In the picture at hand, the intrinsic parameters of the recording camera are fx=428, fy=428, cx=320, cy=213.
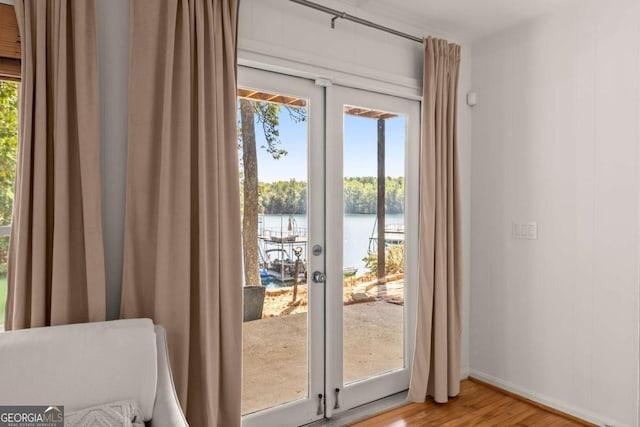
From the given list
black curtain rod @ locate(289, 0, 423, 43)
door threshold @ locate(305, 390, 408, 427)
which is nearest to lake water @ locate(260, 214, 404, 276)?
door threshold @ locate(305, 390, 408, 427)

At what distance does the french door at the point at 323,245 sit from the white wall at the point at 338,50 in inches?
3.4

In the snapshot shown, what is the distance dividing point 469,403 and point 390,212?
1370mm

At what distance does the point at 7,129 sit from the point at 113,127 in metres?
0.40

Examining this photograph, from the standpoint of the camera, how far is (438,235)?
Answer: 2.84m

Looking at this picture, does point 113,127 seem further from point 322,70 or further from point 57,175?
point 322,70

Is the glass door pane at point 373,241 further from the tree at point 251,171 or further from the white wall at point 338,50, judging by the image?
the tree at point 251,171

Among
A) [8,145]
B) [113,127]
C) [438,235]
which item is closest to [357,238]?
[438,235]

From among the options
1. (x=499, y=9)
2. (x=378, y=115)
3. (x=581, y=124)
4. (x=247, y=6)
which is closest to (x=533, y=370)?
(x=581, y=124)

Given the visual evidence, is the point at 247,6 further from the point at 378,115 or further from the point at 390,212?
the point at 390,212

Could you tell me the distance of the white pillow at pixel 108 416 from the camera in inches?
52.2

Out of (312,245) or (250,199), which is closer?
(250,199)

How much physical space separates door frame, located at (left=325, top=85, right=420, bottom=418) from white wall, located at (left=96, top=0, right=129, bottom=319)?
1.13m

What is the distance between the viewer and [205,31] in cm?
200

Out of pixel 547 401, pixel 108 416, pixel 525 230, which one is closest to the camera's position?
pixel 108 416
